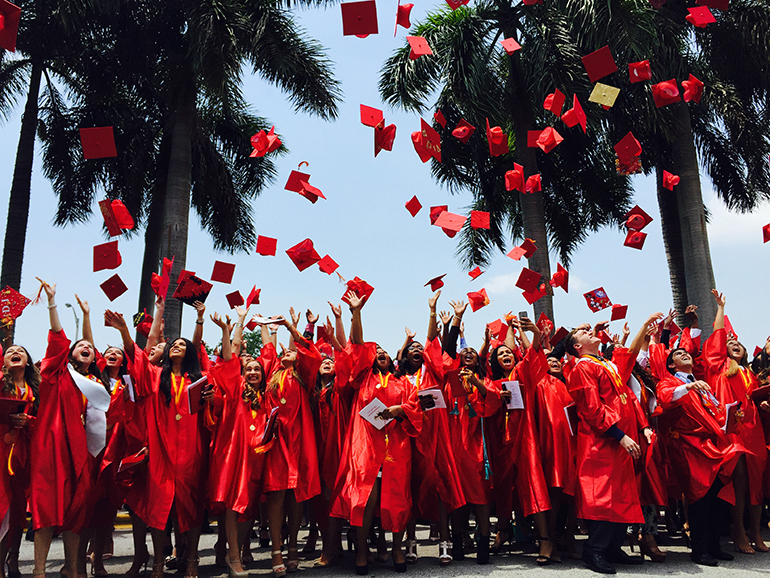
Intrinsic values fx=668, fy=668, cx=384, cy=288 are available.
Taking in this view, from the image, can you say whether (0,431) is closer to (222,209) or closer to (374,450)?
(374,450)

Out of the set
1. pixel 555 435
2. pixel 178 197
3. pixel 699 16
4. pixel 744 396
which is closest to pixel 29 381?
pixel 555 435

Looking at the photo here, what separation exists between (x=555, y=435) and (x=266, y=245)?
469 centimetres

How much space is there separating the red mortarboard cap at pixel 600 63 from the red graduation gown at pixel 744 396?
6580 millimetres

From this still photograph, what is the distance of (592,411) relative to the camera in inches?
223

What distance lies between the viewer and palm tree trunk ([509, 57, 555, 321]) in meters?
13.2

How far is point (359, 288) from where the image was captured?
6.45 meters

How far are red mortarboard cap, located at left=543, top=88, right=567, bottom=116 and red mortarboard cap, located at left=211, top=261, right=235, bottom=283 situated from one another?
272 inches

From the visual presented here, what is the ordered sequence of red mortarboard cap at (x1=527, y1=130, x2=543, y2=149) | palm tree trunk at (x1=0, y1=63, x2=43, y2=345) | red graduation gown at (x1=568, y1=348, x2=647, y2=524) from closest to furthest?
red graduation gown at (x1=568, y1=348, x2=647, y2=524)
red mortarboard cap at (x1=527, y1=130, x2=543, y2=149)
palm tree trunk at (x1=0, y1=63, x2=43, y2=345)

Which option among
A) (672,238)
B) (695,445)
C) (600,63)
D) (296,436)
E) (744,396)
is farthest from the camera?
(672,238)

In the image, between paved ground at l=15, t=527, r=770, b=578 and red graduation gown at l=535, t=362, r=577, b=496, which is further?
red graduation gown at l=535, t=362, r=577, b=496

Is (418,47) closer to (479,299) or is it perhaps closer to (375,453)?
(479,299)

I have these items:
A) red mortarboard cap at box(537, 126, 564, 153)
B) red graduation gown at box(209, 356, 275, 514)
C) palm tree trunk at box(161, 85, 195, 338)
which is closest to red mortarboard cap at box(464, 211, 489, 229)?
red mortarboard cap at box(537, 126, 564, 153)

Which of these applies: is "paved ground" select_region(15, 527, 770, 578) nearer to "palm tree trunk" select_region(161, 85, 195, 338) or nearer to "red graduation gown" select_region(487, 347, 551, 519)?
"red graduation gown" select_region(487, 347, 551, 519)

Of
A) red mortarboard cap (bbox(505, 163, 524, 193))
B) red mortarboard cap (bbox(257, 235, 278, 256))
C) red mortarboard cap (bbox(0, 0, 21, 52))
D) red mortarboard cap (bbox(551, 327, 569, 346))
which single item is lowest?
red mortarboard cap (bbox(551, 327, 569, 346))
